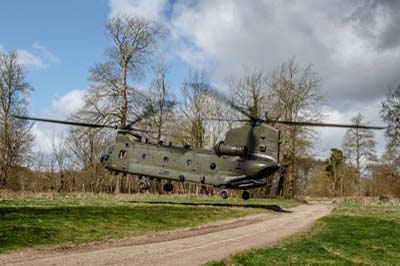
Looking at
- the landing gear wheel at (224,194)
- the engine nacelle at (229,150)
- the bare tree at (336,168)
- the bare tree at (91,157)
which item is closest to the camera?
the engine nacelle at (229,150)

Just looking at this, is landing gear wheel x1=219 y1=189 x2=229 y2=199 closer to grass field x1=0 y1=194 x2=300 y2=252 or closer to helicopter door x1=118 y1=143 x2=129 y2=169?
grass field x1=0 y1=194 x2=300 y2=252

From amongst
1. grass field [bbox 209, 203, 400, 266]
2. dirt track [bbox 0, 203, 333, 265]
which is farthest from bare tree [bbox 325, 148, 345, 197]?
→ dirt track [bbox 0, 203, 333, 265]

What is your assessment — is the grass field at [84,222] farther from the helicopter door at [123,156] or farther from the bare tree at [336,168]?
the bare tree at [336,168]

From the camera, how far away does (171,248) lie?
1237 centimetres

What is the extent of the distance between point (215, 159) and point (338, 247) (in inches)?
490

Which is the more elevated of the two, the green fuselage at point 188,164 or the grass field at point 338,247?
the green fuselage at point 188,164

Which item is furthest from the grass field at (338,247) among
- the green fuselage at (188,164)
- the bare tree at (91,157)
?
the bare tree at (91,157)

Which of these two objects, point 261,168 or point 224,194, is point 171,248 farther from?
point 224,194

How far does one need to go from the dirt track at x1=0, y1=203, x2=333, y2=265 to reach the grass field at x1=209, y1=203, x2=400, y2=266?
3.05 feet

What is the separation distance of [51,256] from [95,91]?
34529 mm

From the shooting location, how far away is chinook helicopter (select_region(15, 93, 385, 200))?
24391mm

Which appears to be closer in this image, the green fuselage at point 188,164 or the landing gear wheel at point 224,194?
the green fuselage at point 188,164

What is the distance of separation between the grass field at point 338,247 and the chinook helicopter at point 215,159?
557cm

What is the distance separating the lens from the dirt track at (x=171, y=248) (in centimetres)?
1011
